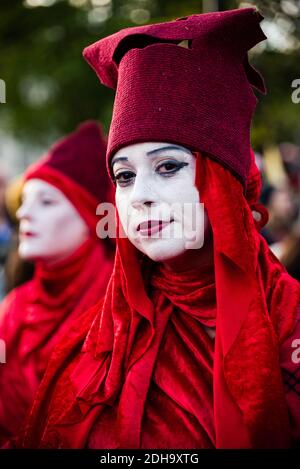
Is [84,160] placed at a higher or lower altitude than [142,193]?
higher

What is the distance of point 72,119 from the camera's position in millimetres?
9273

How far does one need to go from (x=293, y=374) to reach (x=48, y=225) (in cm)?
203

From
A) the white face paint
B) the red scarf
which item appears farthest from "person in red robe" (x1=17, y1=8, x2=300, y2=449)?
the white face paint

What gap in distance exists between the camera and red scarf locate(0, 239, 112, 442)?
3.54 meters

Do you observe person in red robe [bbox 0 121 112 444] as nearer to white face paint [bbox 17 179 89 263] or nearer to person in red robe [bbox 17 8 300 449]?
white face paint [bbox 17 179 89 263]

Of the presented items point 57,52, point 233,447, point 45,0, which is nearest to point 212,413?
point 233,447

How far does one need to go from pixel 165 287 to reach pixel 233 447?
1.97 ft

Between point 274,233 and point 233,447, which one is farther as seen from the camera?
point 274,233

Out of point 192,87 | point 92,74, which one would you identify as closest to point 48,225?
point 192,87

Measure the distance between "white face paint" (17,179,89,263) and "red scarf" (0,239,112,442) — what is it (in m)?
0.08

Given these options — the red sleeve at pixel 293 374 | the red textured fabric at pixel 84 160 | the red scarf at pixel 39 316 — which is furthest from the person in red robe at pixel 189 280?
the red textured fabric at pixel 84 160

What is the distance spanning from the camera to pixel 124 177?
7.48 feet

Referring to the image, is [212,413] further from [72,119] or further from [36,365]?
[72,119]

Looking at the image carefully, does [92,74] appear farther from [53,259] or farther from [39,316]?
[39,316]
